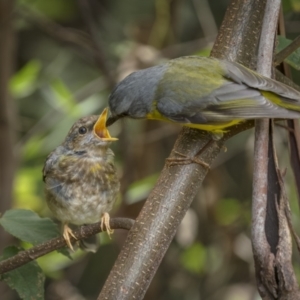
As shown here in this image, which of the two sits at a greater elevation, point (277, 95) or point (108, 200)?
point (277, 95)

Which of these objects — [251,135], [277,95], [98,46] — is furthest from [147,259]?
[251,135]

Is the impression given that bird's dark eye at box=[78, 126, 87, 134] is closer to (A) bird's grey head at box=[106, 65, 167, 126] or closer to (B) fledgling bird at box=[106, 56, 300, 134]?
(B) fledgling bird at box=[106, 56, 300, 134]

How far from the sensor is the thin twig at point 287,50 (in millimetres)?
1886

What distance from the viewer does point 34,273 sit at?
76.4 inches

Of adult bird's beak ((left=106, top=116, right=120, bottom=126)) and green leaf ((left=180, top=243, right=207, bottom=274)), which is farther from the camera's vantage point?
green leaf ((left=180, top=243, right=207, bottom=274))

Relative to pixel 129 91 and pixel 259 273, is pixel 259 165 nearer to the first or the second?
pixel 259 273

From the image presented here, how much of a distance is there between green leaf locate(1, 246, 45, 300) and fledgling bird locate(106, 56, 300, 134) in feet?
2.25

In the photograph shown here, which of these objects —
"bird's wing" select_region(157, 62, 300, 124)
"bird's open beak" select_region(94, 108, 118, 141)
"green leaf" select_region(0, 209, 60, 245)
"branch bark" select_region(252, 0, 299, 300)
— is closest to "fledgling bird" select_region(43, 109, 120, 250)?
"bird's open beak" select_region(94, 108, 118, 141)

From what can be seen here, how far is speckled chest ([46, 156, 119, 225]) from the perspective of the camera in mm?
2607

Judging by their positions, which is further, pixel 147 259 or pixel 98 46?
pixel 98 46

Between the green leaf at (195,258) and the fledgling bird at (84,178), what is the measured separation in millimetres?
1389

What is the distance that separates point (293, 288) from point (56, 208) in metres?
1.55

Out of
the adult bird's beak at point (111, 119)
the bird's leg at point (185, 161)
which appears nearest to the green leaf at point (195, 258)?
the adult bird's beak at point (111, 119)

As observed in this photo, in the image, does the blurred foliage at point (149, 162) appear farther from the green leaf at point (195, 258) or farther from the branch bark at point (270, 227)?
the branch bark at point (270, 227)
